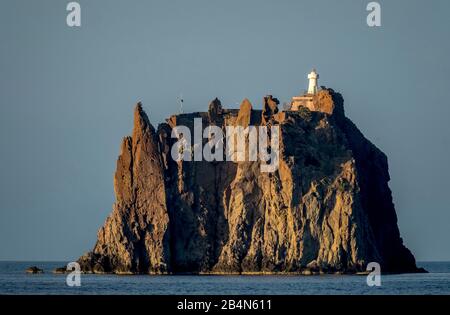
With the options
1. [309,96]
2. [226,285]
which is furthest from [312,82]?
[226,285]

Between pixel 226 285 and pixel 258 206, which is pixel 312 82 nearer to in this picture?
pixel 258 206

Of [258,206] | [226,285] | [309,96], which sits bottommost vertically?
[226,285]

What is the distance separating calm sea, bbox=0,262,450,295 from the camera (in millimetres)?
134250

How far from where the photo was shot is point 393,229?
184m

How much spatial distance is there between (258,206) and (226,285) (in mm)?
32102

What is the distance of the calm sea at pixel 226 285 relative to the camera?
440ft

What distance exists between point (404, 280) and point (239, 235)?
73.4 ft

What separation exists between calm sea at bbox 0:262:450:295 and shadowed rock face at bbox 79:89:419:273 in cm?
707

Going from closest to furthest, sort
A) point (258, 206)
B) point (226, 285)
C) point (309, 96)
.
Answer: point (226, 285) → point (258, 206) → point (309, 96)

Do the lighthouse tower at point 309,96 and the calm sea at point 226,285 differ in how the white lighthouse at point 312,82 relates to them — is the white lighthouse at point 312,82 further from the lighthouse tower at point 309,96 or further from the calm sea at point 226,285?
the calm sea at point 226,285

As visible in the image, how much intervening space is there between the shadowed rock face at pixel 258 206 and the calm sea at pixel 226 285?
707 centimetres

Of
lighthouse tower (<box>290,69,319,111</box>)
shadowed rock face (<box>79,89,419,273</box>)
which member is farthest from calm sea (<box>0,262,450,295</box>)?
lighthouse tower (<box>290,69,319,111</box>)

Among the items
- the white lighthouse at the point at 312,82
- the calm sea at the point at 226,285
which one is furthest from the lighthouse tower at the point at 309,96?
the calm sea at the point at 226,285

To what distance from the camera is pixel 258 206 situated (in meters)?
176
